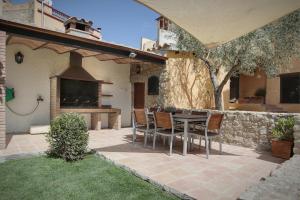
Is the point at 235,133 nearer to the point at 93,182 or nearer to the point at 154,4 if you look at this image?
the point at 93,182

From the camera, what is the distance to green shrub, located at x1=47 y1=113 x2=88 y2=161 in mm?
4105

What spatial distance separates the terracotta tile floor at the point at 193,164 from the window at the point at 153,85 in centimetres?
372

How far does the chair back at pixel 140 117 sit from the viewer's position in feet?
18.2

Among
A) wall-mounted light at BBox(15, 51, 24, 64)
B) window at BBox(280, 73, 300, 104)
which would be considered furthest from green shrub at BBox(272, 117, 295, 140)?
window at BBox(280, 73, 300, 104)

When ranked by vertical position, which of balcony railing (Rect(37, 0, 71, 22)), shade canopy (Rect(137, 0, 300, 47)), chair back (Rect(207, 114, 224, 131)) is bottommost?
chair back (Rect(207, 114, 224, 131))

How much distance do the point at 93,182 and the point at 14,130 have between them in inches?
216

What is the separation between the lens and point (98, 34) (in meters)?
18.4

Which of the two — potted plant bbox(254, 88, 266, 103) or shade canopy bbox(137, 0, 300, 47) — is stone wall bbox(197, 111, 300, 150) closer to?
shade canopy bbox(137, 0, 300, 47)

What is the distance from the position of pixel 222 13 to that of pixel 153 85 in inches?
268

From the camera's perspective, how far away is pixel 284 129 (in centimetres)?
504

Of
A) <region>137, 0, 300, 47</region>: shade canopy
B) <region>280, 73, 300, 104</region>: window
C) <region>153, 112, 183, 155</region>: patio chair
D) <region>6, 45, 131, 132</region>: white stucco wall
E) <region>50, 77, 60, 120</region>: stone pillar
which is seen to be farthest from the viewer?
<region>280, 73, 300, 104</region>: window

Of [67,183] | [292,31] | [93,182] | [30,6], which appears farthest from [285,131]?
[30,6]

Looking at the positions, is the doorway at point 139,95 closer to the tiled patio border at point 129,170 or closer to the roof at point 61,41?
the roof at point 61,41

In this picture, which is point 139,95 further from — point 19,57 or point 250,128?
point 250,128
